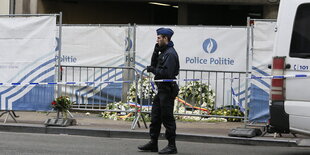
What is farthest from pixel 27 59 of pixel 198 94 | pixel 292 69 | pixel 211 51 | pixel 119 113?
pixel 292 69

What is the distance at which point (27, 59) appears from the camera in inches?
527

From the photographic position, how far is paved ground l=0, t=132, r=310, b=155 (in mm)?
9945

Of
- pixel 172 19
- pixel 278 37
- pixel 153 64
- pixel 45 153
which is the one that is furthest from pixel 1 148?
pixel 172 19

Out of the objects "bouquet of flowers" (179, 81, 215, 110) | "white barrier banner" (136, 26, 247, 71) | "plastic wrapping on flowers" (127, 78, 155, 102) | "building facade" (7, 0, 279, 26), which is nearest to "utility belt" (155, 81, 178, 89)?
"plastic wrapping on flowers" (127, 78, 155, 102)

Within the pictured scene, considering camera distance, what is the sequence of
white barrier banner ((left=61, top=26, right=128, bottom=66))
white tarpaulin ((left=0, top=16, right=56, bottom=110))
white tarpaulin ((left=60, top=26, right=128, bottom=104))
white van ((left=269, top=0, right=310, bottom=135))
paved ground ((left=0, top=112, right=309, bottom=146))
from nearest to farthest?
white van ((left=269, top=0, right=310, bottom=135)), paved ground ((left=0, top=112, right=309, bottom=146)), white tarpaulin ((left=0, top=16, right=56, bottom=110)), white tarpaulin ((left=60, top=26, right=128, bottom=104)), white barrier banner ((left=61, top=26, right=128, bottom=66))

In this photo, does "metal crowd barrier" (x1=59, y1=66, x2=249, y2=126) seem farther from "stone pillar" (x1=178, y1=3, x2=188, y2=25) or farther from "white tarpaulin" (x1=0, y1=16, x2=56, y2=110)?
"stone pillar" (x1=178, y1=3, x2=188, y2=25)

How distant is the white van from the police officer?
157 centimetres

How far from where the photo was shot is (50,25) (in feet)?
43.3

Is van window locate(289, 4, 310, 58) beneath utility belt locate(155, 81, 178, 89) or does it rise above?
above

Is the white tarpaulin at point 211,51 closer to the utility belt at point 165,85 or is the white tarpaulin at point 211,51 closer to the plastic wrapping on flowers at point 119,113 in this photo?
the plastic wrapping on flowers at point 119,113

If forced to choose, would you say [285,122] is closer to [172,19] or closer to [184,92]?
[184,92]

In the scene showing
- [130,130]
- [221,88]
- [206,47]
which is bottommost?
[130,130]

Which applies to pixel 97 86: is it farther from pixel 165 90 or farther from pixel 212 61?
pixel 165 90

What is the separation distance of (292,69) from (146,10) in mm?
16100
